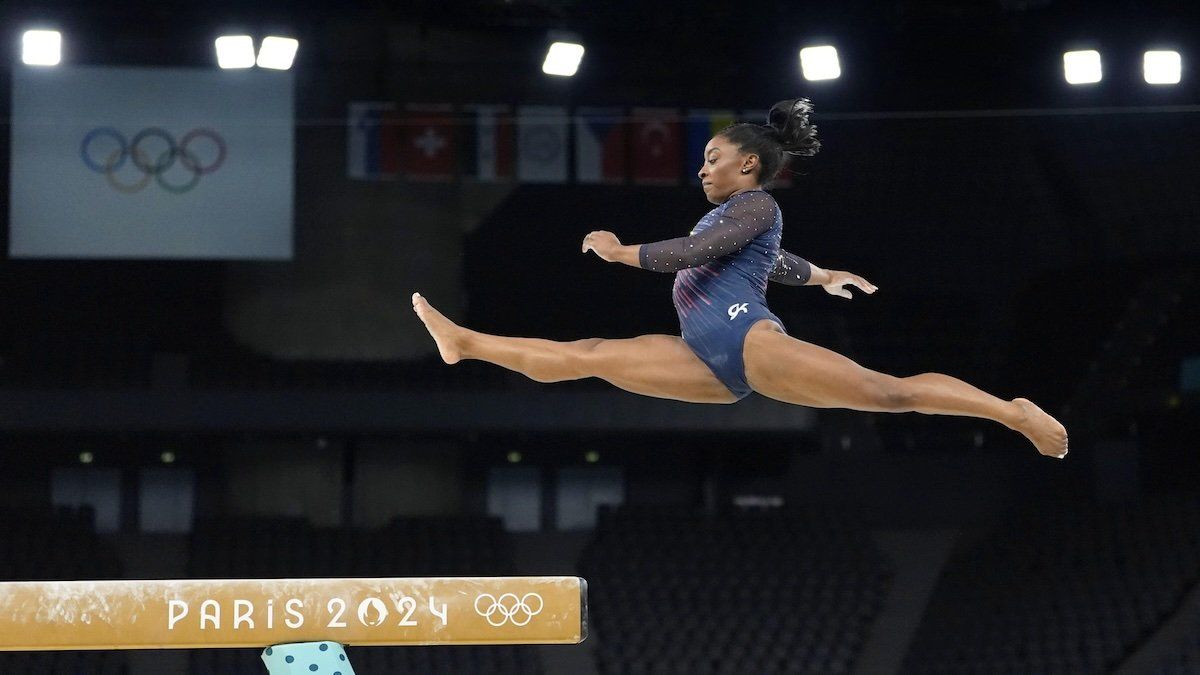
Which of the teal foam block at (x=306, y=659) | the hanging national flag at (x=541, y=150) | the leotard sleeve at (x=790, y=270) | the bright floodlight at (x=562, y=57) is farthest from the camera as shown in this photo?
the hanging national flag at (x=541, y=150)

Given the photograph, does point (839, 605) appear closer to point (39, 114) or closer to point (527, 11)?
point (527, 11)

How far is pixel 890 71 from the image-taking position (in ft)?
50.7

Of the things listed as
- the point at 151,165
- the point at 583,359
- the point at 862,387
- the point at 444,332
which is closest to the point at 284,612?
the point at 444,332

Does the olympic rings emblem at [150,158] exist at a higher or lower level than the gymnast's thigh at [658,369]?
higher

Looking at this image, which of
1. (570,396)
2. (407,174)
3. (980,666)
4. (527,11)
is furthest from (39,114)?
(980,666)

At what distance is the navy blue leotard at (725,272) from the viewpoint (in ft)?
14.3

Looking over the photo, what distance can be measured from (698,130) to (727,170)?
31.3 ft

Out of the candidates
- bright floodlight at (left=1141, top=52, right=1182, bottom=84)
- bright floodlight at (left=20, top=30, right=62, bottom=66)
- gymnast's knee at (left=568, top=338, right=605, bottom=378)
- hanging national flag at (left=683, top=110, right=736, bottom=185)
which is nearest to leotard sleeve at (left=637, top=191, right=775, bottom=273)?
gymnast's knee at (left=568, top=338, right=605, bottom=378)

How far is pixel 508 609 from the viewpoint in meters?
4.48

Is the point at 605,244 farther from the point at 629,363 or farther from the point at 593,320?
the point at 593,320

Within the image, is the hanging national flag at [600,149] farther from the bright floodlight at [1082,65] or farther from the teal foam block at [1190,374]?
the teal foam block at [1190,374]

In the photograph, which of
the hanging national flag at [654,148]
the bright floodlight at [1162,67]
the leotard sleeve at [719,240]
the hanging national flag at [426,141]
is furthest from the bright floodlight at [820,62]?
the leotard sleeve at [719,240]

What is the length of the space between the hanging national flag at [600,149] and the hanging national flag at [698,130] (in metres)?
0.60

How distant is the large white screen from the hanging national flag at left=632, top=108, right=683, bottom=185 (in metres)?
3.28
